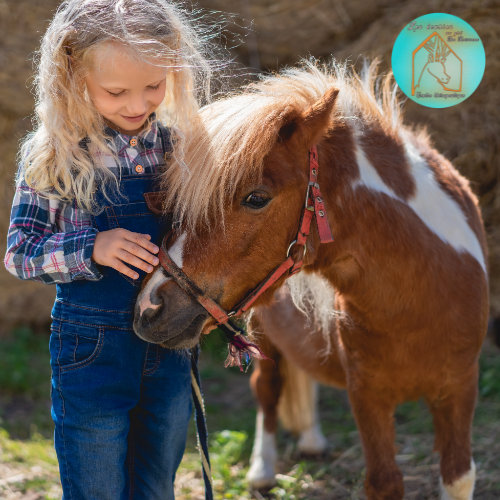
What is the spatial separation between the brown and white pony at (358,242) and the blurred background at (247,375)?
1.07ft

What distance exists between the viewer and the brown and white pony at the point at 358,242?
1356mm

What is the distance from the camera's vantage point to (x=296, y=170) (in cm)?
142

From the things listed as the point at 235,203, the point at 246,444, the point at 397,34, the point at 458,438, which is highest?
the point at 397,34

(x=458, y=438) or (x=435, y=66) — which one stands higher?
(x=435, y=66)

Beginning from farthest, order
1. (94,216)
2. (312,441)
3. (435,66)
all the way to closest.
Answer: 1. (312,441)
2. (435,66)
3. (94,216)

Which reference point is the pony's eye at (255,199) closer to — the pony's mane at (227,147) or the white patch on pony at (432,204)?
the pony's mane at (227,147)

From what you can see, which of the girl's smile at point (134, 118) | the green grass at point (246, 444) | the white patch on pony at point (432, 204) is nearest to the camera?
the girl's smile at point (134, 118)

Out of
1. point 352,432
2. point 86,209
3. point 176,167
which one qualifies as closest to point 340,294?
point 176,167

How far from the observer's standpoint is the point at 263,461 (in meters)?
2.58

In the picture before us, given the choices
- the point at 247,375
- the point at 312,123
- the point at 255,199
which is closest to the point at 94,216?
the point at 255,199

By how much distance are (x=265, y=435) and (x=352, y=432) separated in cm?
59

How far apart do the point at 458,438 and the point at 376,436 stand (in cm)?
27

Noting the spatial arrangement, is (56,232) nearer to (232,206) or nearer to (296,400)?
(232,206)

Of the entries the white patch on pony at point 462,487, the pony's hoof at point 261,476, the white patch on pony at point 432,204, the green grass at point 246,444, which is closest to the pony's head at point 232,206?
the white patch on pony at point 432,204
